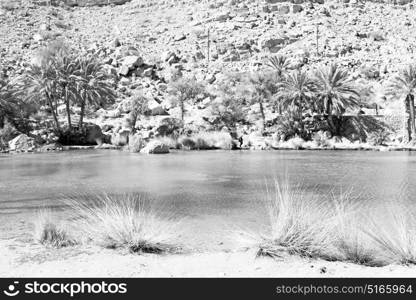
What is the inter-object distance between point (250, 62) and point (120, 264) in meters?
62.2

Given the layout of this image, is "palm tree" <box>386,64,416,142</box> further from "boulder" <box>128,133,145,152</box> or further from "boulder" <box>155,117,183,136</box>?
"boulder" <box>128,133,145,152</box>

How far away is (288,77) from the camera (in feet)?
157

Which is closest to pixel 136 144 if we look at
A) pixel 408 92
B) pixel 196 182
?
pixel 196 182

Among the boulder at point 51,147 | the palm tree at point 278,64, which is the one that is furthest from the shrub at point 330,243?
the palm tree at point 278,64

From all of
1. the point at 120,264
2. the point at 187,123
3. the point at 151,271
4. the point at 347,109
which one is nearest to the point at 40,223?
the point at 120,264

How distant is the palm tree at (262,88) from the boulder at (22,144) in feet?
71.7

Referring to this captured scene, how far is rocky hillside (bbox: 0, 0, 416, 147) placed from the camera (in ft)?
210

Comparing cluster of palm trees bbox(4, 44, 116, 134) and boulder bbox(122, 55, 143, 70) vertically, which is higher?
boulder bbox(122, 55, 143, 70)

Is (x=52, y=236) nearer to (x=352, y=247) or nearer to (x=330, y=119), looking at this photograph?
(x=352, y=247)

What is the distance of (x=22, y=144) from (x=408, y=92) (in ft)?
112

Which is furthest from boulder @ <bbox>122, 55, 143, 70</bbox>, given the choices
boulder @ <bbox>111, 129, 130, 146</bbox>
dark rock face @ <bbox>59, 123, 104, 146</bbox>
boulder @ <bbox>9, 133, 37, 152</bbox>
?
boulder @ <bbox>9, 133, 37, 152</bbox>

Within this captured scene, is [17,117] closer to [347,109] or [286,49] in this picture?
[347,109]

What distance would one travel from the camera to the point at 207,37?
76188mm

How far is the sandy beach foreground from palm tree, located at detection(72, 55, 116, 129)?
41.0 metres
